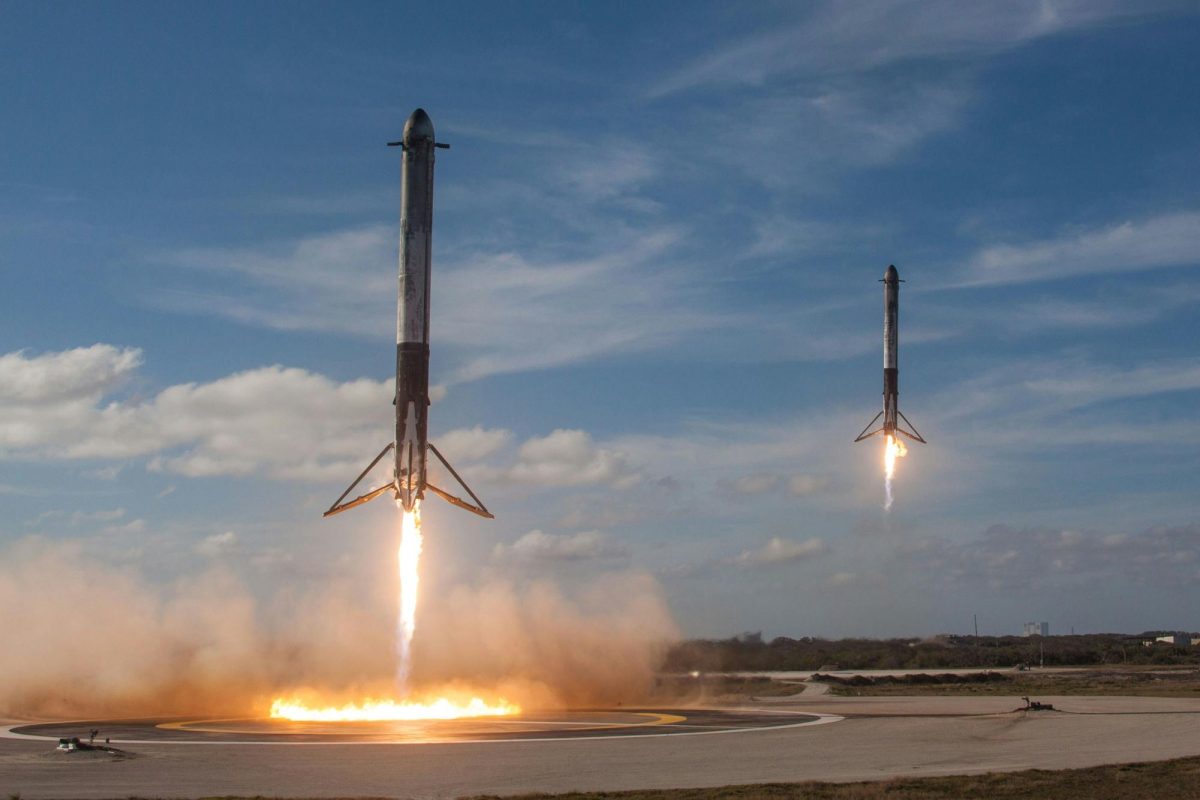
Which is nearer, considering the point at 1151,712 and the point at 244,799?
the point at 244,799

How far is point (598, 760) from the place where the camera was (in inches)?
1294

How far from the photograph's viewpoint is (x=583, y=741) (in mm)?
37781

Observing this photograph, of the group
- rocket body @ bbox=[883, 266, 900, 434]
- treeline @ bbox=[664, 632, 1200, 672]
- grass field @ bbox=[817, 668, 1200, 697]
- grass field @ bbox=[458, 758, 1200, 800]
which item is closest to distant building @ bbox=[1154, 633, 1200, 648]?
treeline @ bbox=[664, 632, 1200, 672]

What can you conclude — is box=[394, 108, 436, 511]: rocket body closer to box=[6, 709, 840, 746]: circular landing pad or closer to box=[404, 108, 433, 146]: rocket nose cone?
box=[404, 108, 433, 146]: rocket nose cone

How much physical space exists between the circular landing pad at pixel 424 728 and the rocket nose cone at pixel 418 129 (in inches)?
769

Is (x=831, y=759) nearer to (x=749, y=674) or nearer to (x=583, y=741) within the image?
(x=583, y=741)

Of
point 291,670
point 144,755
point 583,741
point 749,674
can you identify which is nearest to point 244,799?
point 144,755

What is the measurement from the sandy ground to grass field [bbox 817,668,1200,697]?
71.4 feet

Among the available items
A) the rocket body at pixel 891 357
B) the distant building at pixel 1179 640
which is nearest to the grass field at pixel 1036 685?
the rocket body at pixel 891 357

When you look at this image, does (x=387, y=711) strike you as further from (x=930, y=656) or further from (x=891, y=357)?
(x=930, y=656)

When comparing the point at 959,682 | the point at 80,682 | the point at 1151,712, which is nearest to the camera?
the point at 1151,712

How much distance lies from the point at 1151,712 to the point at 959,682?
28742 millimetres

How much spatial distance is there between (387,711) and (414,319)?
623 inches

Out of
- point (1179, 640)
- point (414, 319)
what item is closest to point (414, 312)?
point (414, 319)
